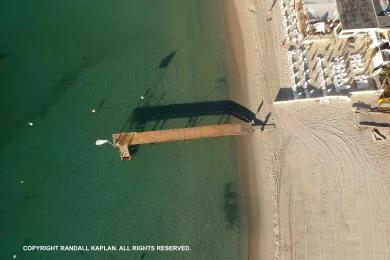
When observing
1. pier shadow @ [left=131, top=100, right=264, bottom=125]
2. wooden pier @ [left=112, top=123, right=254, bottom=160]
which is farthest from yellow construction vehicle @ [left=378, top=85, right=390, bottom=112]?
wooden pier @ [left=112, top=123, right=254, bottom=160]

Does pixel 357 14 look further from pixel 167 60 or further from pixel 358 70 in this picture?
pixel 167 60

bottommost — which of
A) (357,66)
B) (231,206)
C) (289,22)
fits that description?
(231,206)

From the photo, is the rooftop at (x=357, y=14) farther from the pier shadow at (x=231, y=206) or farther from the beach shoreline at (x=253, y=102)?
the pier shadow at (x=231, y=206)

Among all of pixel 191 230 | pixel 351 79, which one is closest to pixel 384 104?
pixel 351 79

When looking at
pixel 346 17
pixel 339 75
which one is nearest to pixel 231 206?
pixel 339 75

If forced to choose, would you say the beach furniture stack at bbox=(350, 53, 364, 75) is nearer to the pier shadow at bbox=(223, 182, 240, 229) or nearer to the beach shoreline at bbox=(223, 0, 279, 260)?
the beach shoreline at bbox=(223, 0, 279, 260)

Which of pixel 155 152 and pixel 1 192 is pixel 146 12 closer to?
pixel 155 152

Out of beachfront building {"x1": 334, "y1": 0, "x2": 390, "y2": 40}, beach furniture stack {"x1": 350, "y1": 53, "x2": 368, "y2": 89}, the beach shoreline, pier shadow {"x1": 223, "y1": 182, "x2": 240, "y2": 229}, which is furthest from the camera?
beach furniture stack {"x1": 350, "y1": 53, "x2": 368, "y2": 89}
